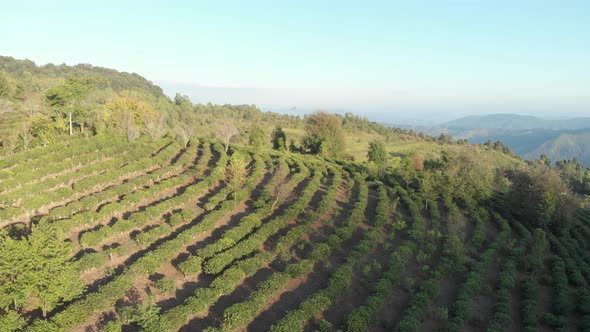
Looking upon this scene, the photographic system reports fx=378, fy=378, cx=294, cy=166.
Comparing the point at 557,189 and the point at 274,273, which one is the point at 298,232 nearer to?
the point at 274,273

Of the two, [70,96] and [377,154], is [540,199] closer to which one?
[377,154]

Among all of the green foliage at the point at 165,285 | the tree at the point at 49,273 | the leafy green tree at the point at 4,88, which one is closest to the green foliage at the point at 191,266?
the green foliage at the point at 165,285

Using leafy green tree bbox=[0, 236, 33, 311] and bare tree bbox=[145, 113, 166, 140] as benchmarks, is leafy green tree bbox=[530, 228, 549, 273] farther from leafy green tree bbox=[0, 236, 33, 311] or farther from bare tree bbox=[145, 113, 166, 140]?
bare tree bbox=[145, 113, 166, 140]

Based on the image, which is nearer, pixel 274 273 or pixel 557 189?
pixel 274 273

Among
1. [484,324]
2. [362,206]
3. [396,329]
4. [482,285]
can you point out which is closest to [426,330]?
[396,329]

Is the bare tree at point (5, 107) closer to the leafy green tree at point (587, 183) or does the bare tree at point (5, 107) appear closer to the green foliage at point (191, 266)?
the green foliage at point (191, 266)

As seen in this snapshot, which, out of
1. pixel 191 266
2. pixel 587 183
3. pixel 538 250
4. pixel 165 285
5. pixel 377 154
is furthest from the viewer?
pixel 587 183

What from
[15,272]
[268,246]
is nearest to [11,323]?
[15,272]

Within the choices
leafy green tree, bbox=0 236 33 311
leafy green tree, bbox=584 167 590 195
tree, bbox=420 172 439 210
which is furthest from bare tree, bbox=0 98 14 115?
leafy green tree, bbox=584 167 590 195
